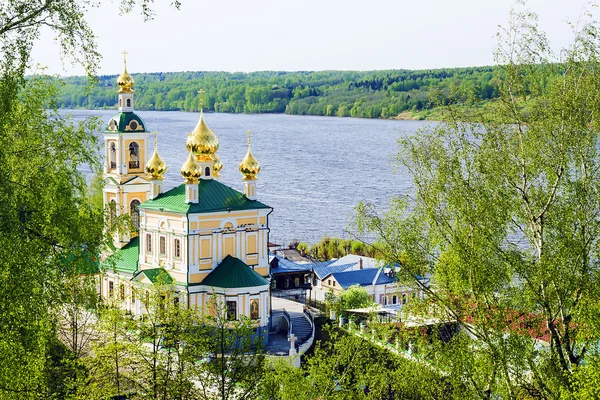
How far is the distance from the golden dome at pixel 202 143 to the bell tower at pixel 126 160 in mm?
2358

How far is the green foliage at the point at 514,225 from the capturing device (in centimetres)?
1005

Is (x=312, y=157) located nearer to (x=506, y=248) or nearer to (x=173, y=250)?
(x=173, y=250)

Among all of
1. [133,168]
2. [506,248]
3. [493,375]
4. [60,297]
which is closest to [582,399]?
[493,375]

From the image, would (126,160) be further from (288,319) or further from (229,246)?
(288,319)

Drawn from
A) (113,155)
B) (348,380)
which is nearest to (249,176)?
(113,155)

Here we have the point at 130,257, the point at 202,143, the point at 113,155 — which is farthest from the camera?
the point at 113,155

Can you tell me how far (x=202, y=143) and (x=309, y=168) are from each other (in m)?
32.9

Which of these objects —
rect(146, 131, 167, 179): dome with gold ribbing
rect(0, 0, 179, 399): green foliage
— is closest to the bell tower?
rect(146, 131, 167, 179): dome with gold ribbing

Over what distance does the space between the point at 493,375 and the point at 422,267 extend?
1.90m

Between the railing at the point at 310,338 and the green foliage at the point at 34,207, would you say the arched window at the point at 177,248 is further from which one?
the green foliage at the point at 34,207

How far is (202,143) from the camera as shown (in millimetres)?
21672

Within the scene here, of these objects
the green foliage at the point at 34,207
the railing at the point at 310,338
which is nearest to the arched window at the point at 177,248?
the railing at the point at 310,338

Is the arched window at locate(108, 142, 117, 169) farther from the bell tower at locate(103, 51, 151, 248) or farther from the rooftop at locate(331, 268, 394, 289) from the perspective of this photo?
the rooftop at locate(331, 268, 394, 289)

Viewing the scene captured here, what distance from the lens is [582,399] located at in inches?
343
